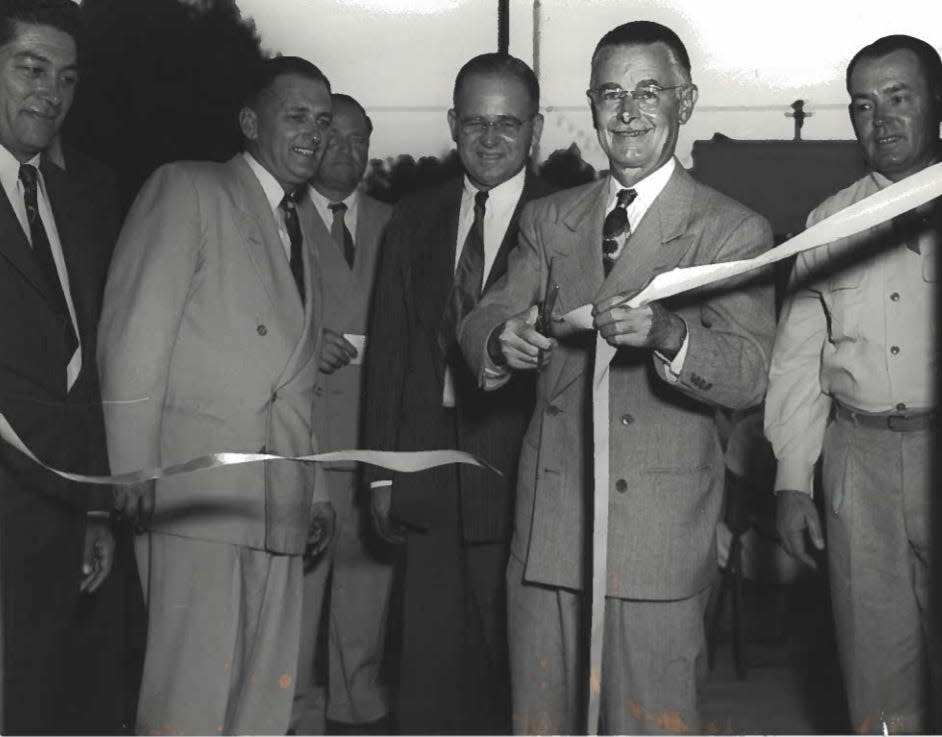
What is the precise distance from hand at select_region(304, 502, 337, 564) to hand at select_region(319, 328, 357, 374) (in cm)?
71

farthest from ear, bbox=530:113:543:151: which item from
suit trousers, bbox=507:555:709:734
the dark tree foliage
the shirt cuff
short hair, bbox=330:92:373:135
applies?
the dark tree foliage

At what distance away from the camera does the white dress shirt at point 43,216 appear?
10.9ft

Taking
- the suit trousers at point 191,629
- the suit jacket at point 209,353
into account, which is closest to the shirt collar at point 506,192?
the suit jacket at point 209,353

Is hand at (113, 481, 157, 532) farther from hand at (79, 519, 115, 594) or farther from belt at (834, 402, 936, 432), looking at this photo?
belt at (834, 402, 936, 432)

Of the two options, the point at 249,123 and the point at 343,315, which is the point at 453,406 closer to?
the point at 343,315

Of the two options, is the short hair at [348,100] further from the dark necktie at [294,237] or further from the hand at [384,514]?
the hand at [384,514]

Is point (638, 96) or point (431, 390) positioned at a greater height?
point (638, 96)

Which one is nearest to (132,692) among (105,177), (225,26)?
(105,177)

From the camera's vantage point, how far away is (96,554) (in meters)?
3.53

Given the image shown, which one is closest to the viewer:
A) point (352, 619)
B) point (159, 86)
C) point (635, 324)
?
point (635, 324)

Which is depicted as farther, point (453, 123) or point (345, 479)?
point (345, 479)

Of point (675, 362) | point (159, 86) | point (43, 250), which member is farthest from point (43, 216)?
point (159, 86)

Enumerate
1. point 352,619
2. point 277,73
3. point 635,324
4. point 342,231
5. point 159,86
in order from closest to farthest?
point 635,324
point 277,73
point 352,619
point 342,231
point 159,86

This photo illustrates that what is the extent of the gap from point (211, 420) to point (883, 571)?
5.79ft
